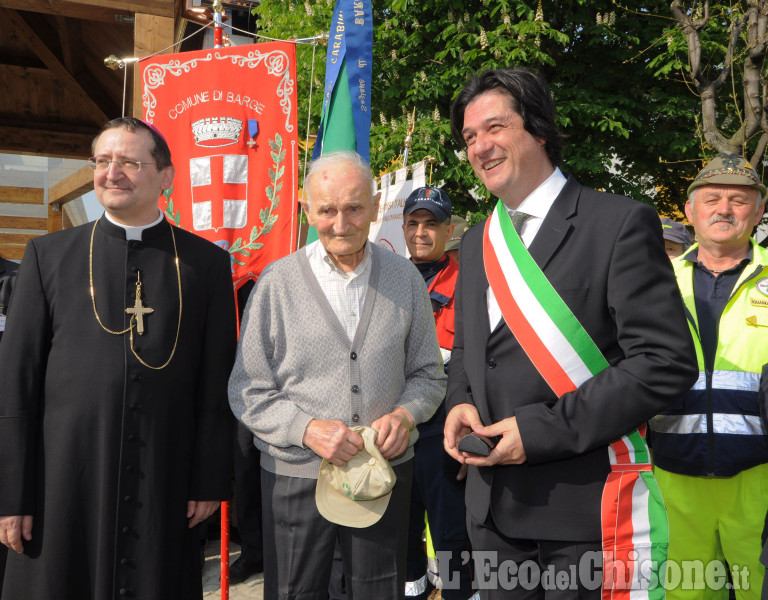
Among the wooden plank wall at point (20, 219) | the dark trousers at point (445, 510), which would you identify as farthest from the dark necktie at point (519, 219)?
the wooden plank wall at point (20, 219)

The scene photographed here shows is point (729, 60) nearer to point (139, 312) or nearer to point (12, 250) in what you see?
point (139, 312)

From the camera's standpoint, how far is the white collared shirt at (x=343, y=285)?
2.50m

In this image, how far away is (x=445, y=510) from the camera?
354cm

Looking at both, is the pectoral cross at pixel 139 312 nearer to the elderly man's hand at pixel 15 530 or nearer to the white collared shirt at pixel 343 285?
the white collared shirt at pixel 343 285

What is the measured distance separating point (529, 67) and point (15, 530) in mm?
9339

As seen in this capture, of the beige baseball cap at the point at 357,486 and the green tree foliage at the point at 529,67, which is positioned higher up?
the green tree foliage at the point at 529,67

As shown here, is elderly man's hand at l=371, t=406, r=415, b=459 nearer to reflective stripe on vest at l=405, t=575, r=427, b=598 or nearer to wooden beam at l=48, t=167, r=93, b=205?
reflective stripe on vest at l=405, t=575, r=427, b=598

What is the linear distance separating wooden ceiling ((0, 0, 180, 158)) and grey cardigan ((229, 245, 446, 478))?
3412mm

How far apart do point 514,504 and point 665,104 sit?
32.7 ft

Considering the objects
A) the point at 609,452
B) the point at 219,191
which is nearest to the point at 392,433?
the point at 609,452

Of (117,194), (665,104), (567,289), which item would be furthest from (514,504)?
(665,104)

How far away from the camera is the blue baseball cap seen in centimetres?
404

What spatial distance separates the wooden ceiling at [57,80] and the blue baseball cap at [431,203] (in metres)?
2.52

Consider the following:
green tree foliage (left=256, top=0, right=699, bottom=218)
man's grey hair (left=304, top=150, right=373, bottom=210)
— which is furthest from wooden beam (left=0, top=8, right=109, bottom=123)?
man's grey hair (left=304, top=150, right=373, bottom=210)
